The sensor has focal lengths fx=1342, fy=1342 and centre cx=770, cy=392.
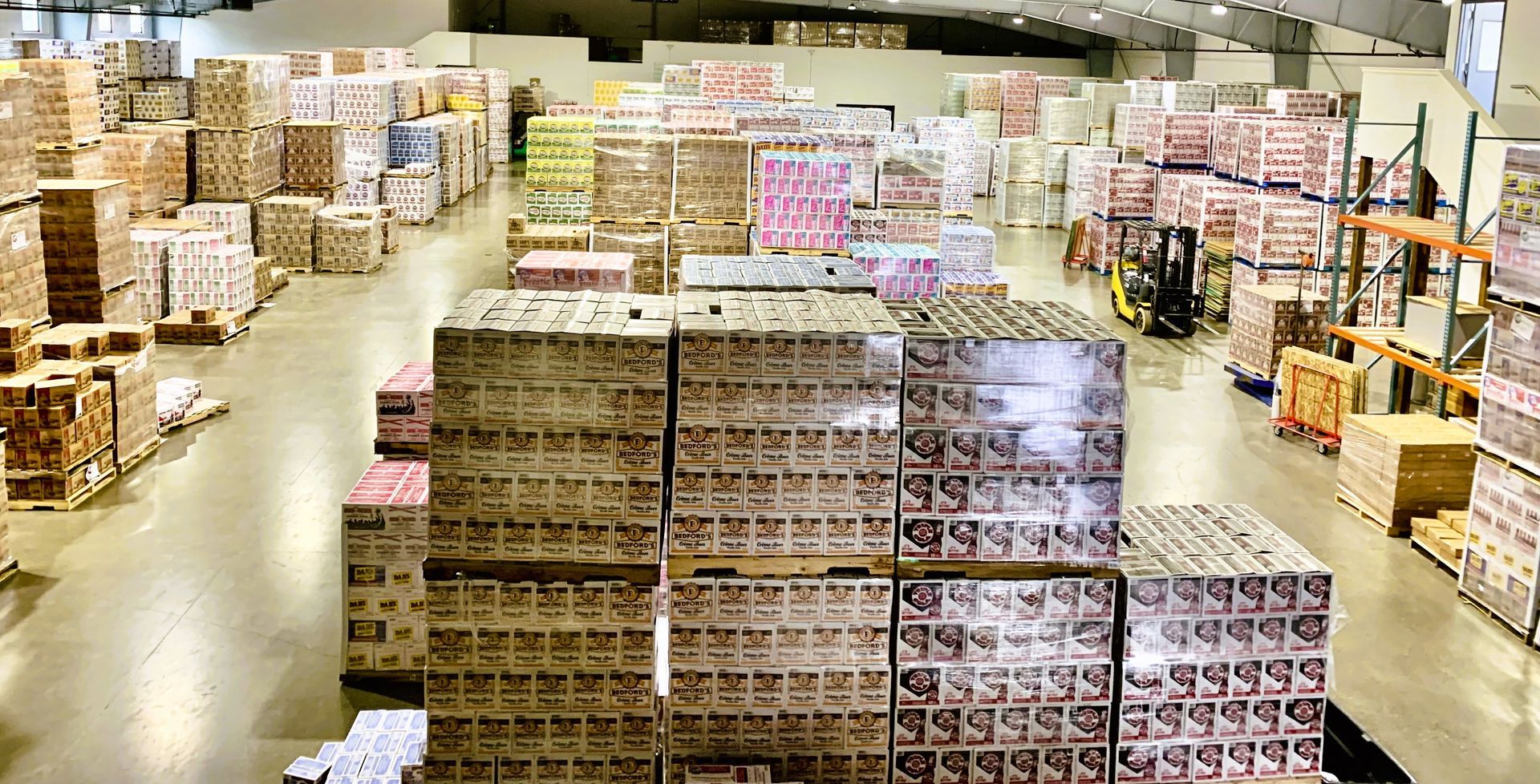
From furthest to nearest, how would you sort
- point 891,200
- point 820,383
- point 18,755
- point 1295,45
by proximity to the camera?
point 1295,45 → point 891,200 → point 18,755 → point 820,383

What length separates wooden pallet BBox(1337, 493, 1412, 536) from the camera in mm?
10703

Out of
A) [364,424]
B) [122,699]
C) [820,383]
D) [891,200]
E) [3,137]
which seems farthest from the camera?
[891,200]

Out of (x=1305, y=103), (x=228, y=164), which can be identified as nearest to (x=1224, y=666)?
(x=228, y=164)

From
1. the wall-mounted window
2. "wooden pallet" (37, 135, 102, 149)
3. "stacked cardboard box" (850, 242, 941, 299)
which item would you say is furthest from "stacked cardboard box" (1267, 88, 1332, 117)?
the wall-mounted window

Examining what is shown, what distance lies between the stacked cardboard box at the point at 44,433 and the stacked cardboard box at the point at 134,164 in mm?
8552

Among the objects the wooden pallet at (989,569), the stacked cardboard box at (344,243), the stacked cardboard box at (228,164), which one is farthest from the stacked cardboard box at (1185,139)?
the wooden pallet at (989,569)

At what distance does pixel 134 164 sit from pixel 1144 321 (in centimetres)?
1392

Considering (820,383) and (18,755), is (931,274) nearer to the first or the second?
(820,383)

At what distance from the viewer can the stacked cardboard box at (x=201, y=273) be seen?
646 inches

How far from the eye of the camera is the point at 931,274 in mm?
13266

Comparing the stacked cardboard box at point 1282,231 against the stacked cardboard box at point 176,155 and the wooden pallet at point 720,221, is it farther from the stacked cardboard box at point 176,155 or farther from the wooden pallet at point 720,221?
the stacked cardboard box at point 176,155

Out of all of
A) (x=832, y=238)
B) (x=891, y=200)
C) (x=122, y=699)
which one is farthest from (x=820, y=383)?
(x=891, y=200)

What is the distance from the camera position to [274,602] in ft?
28.6

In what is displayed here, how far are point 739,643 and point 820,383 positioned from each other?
115cm
